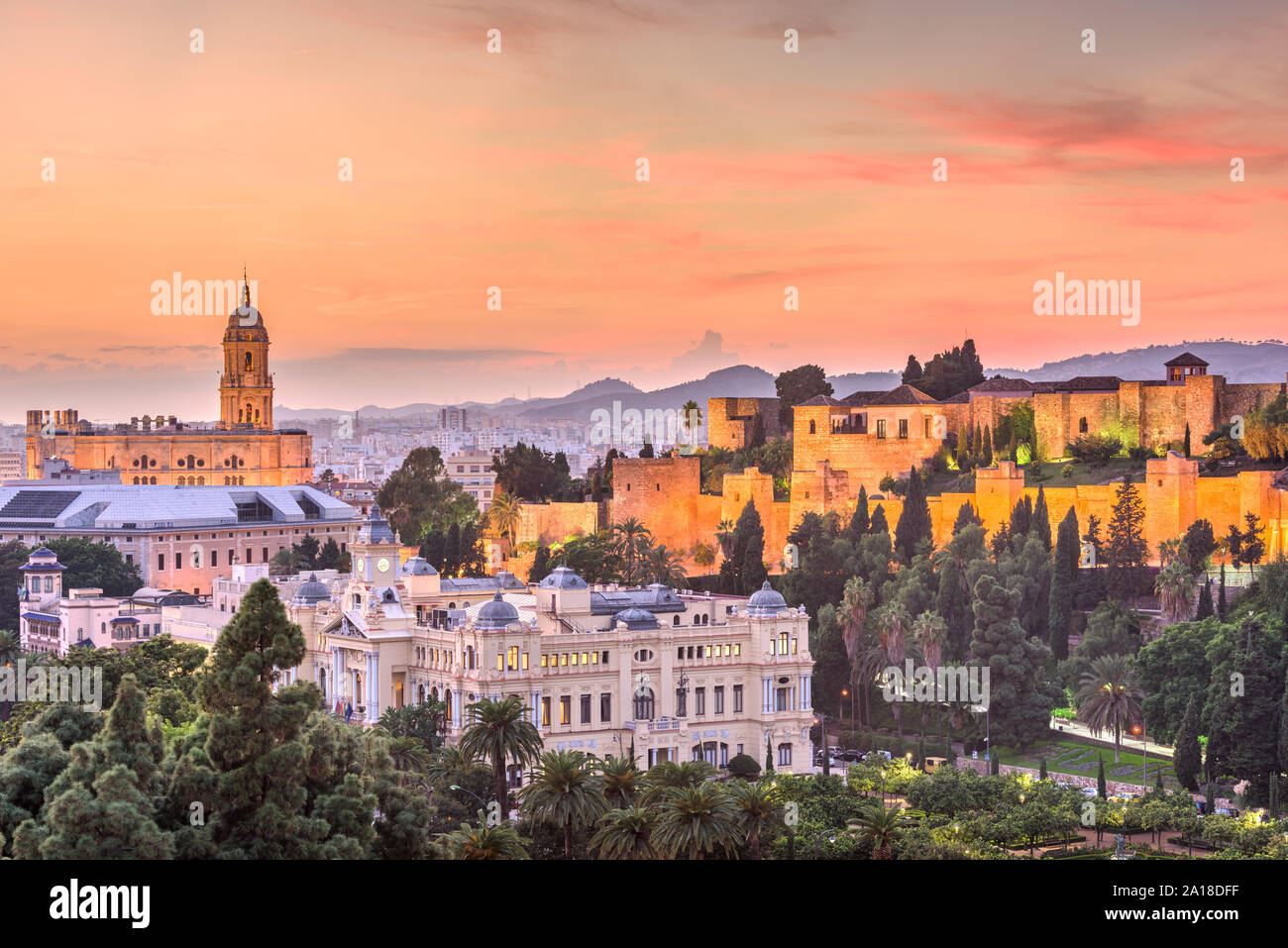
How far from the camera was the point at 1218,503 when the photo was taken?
60469 millimetres

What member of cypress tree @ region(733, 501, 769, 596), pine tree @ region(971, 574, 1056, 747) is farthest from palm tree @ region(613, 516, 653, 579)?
pine tree @ region(971, 574, 1056, 747)

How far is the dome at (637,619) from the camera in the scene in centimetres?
4800

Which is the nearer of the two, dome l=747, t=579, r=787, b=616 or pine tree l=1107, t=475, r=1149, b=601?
dome l=747, t=579, r=787, b=616

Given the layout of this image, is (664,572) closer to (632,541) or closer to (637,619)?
(632,541)

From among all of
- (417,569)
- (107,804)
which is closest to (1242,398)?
(417,569)

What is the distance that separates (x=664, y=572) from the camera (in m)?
68.1

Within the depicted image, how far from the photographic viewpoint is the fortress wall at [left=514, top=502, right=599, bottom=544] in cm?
7875

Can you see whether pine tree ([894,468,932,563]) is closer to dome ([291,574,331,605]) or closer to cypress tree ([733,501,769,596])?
cypress tree ([733,501,769,596])

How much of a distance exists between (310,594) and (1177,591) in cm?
2655

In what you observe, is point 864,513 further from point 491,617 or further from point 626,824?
point 626,824

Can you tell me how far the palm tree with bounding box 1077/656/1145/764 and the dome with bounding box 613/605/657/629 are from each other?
38.8 feet

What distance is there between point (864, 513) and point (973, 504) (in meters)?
4.15
